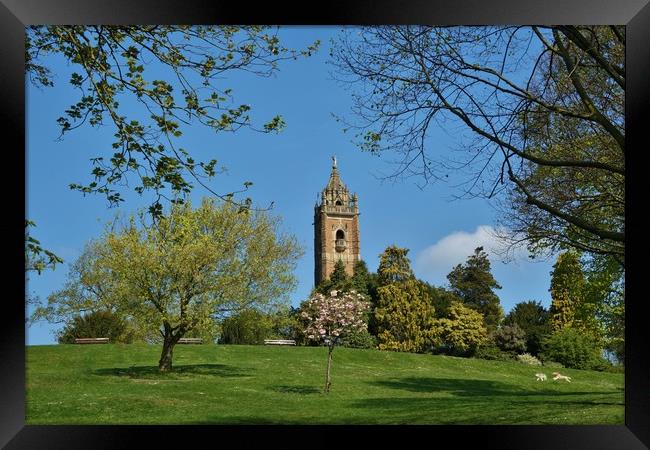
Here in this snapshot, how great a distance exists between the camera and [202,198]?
56.1 feet

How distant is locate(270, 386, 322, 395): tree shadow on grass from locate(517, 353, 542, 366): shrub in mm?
10956

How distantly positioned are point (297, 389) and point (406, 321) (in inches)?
513

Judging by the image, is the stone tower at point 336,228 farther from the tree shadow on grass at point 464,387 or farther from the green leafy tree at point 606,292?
the green leafy tree at point 606,292

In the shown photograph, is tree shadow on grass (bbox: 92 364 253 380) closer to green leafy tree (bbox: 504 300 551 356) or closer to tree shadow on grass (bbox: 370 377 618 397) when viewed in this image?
tree shadow on grass (bbox: 370 377 618 397)

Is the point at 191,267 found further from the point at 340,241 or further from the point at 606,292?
the point at 340,241

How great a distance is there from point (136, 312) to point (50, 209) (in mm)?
4371

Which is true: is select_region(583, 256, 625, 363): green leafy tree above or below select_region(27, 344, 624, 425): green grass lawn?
above

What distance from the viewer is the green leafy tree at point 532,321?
25.5m

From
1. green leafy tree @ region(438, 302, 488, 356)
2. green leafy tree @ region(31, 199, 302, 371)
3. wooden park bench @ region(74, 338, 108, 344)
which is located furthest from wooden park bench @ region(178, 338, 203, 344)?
green leafy tree @ region(438, 302, 488, 356)

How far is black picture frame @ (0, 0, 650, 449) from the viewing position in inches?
200

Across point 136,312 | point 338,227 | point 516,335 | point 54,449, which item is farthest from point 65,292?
point 338,227
